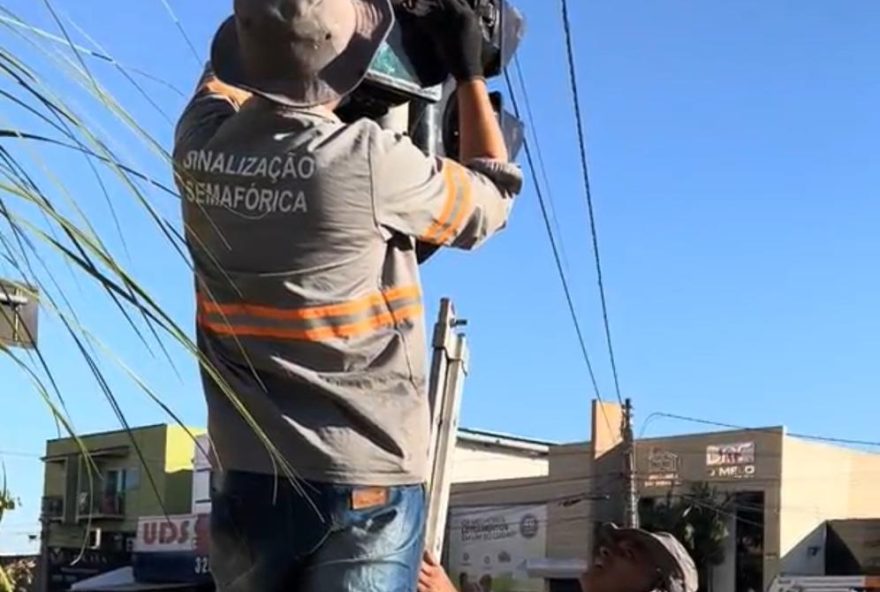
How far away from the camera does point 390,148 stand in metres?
2.35

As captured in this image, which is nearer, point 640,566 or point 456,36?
point 456,36

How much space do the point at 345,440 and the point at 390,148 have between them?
458 millimetres

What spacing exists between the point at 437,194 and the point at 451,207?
4 centimetres

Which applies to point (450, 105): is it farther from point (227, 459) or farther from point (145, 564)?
point (145, 564)

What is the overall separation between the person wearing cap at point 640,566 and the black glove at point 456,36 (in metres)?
1.57

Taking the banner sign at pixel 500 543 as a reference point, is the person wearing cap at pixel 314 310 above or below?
above

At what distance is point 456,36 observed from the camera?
9.47 ft

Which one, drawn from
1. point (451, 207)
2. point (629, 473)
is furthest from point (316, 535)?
point (629, 473)

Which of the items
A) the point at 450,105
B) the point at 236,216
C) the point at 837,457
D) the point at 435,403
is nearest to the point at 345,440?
the point at 236,216

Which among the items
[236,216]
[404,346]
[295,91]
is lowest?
[404,346]

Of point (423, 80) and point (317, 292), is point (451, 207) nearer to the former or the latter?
point (317, 292)

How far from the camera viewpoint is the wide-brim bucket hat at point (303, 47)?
232cm

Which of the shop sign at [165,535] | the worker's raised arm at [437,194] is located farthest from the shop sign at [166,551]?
the worker's raised arm at [437,194]

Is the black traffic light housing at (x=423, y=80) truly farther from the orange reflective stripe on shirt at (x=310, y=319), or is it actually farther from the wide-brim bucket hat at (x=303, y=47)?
the orange reflective stripe on shirt at (x=310, y=319)
